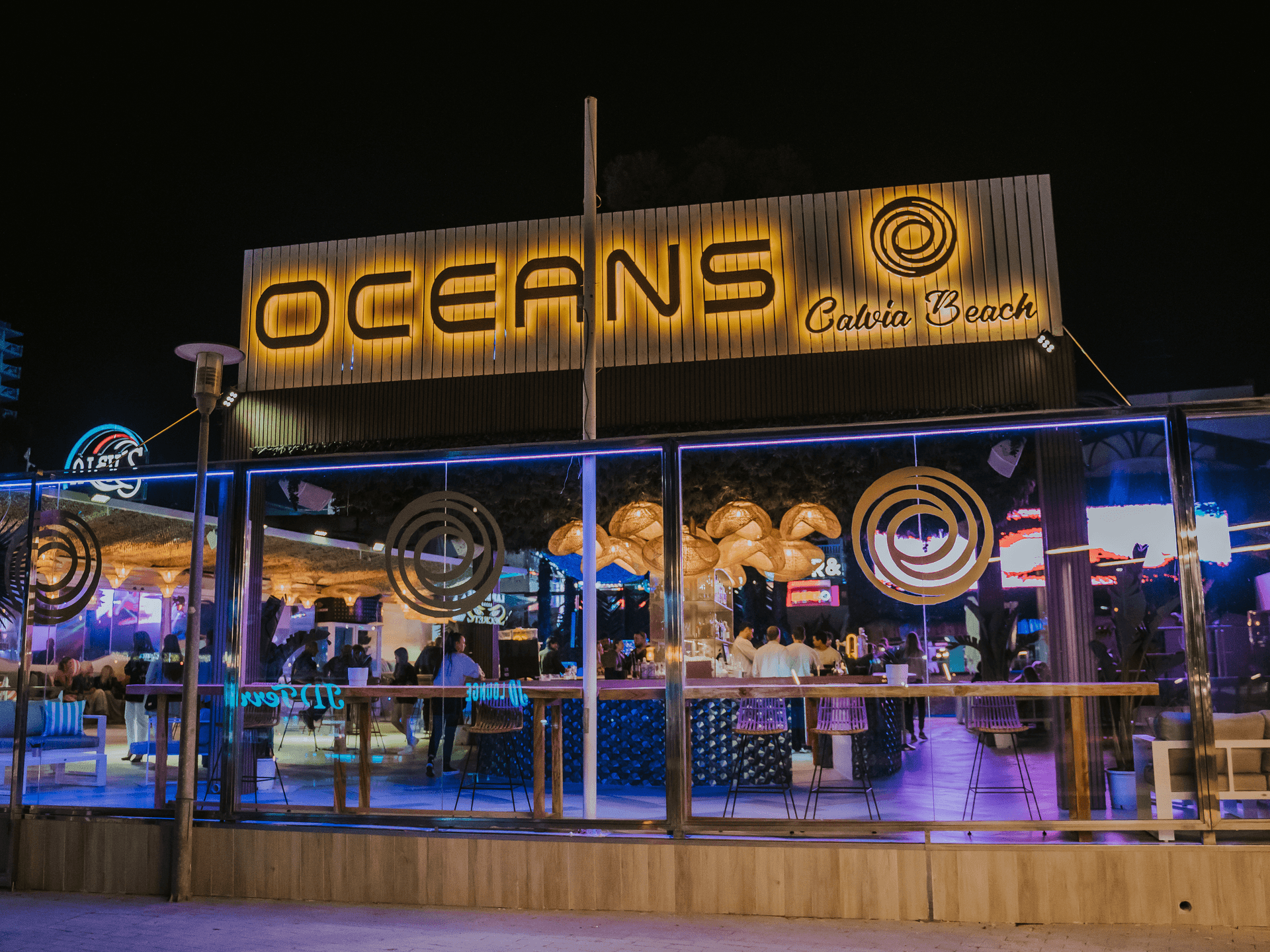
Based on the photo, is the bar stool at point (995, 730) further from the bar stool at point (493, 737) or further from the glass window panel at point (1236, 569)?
the bar stool at point (493, 737)

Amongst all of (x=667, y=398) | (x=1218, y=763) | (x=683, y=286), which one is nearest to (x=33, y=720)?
(x=667, y=398)

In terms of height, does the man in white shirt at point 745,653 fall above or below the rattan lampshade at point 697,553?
below

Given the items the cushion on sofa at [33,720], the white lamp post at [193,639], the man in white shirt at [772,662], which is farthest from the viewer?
the man in white shirt at [772,662]

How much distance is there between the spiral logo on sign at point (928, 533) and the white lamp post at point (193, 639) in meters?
4.85

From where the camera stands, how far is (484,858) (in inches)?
249

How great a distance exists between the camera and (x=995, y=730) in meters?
7.15

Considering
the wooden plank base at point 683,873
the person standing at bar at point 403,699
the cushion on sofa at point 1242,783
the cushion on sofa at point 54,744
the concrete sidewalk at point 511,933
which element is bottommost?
the concrete sidewalk at point 511,933

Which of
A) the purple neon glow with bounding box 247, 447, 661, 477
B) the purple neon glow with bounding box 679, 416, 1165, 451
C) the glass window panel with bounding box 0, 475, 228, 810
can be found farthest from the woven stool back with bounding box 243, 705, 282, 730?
the purple neon glow with bounding box 679, 416, 1165, 451

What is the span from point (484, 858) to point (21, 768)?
3.97 metres

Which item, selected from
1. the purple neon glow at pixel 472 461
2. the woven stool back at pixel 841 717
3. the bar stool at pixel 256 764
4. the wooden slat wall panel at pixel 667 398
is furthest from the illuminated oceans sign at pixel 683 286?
the bar stool at pixel 256 764

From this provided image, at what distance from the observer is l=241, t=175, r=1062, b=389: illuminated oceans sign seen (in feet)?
34.0

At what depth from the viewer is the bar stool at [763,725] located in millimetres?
7820

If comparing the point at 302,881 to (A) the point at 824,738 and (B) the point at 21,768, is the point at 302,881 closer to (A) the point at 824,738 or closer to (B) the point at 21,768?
(B) the point at 21,768

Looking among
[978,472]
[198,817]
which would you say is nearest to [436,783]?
[198,817]
